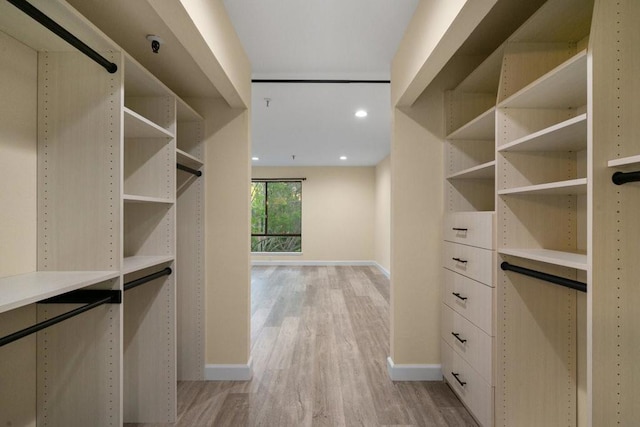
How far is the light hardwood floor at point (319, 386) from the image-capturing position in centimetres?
192

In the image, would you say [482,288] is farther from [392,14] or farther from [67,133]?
[67,133]

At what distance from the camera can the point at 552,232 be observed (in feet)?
5.30

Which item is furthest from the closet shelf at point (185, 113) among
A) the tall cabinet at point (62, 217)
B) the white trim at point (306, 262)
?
the white trim at point (306, 262)

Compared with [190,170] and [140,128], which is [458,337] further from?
[140,128]

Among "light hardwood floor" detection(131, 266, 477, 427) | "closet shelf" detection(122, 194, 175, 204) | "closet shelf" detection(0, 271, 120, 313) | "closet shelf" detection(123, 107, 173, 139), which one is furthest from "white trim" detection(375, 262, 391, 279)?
"closet shelf" detection(0, 271, 120, 313)

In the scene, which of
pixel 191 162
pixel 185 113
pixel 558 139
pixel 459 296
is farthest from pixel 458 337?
pixel 185 113

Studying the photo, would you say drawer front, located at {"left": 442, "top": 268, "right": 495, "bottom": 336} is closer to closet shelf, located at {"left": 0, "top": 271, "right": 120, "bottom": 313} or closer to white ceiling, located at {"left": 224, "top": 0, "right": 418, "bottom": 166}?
white ceiling, located at {"left": 224, "top": 0, "right": 418, "bottom": 166}

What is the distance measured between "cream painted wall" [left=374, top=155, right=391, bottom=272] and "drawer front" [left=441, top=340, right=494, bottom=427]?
389 cm

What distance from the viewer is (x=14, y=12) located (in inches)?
42.6

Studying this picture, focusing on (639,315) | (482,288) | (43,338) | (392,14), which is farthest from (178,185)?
(639,315)

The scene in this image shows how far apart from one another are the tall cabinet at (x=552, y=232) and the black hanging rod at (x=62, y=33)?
5.76 feet

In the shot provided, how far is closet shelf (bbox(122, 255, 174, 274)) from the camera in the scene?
1.46 metres

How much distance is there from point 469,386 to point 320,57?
7.91 feet

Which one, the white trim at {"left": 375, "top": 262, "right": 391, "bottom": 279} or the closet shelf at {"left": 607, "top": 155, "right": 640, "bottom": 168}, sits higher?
the closet shelf at {"left": 607, "top": 155, "right": 640, "bottom": 168}
